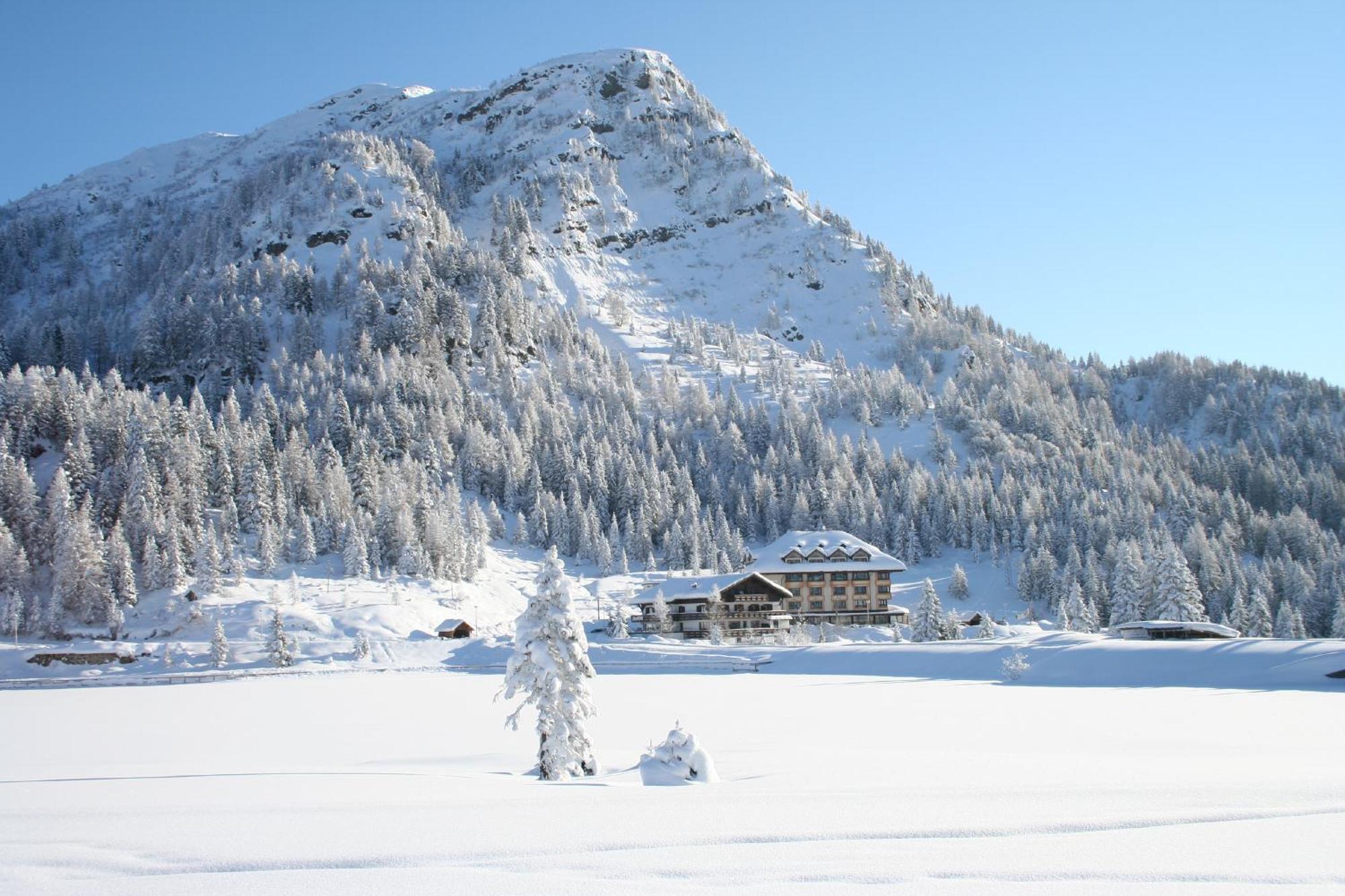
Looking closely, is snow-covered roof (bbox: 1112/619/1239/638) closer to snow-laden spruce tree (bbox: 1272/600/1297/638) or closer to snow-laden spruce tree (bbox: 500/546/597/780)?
snow-laden spruce tree (bbox: 1272/600/1297/638)

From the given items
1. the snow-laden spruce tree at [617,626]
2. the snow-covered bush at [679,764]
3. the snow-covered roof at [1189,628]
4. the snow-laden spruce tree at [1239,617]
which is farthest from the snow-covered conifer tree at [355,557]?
the snow-laden spruce tree at [1239,617]

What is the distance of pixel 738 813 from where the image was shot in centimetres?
1022

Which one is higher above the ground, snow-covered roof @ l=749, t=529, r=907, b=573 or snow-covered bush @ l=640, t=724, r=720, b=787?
snow-covered roof @ l=749, t=529, r=907, b=573

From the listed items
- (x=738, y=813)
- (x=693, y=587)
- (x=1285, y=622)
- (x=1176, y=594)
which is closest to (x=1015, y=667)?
(x=1176, y=594)

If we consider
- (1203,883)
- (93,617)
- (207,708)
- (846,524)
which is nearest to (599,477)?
(846,524)

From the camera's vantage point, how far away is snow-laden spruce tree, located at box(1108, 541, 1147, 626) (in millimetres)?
79812

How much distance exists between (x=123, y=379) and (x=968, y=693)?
18084cm

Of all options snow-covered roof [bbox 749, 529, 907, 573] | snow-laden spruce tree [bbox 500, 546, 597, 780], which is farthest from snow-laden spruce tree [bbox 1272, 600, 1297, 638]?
snow-laden spruce tree [bbox 500, 546, 597, 780]

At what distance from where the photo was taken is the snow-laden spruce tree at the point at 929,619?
7175 centimetres

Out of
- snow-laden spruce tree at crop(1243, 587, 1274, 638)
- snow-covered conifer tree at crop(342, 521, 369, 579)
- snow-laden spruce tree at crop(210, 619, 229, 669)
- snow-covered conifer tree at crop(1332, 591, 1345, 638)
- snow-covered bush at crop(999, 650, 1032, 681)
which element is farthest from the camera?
snow-covered conifer tree at crop(342, 521, 369, 579)

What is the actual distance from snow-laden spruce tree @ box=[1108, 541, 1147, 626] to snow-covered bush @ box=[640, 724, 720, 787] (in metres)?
73.9

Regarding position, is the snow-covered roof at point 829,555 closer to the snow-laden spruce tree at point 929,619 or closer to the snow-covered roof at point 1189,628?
the snow-laden spruce tree at point 929,619

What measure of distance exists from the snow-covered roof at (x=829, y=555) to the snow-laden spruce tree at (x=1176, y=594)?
34.1m

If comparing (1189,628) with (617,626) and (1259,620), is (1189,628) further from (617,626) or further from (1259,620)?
(617,626)
